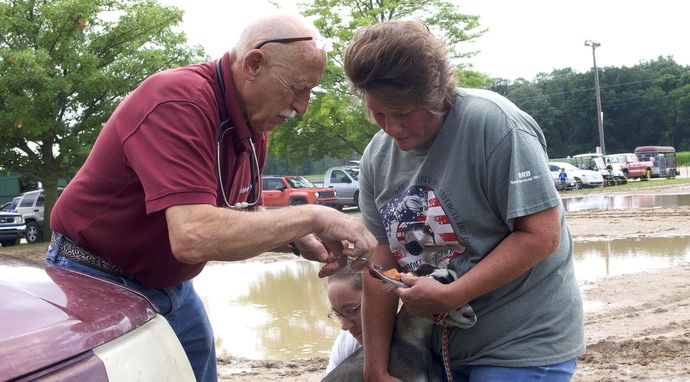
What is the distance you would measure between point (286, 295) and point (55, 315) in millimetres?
9169

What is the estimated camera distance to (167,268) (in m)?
3.12

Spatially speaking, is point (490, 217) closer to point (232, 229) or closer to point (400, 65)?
point (400, 65)

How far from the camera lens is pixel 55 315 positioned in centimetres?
200

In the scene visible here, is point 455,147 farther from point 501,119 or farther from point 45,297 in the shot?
point 45,297

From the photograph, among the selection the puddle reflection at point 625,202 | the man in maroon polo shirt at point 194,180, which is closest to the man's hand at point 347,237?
the man in maroon polo shirt at point 194,180

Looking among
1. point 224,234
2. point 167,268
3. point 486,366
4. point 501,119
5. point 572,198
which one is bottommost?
point 572,198

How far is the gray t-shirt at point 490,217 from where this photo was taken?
2.68 meters

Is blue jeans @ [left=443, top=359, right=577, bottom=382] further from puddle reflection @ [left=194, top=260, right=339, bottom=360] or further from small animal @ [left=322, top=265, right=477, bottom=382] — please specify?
puddle reflection @ [left=194, top=260, right=339, bottom=360]

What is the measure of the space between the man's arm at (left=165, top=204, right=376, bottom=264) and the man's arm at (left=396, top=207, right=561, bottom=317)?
41 cm

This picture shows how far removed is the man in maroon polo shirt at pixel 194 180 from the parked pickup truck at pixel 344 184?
2620 centimetres

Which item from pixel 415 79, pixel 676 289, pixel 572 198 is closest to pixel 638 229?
pixel 676 289

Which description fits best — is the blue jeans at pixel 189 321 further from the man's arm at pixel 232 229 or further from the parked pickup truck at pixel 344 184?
the parked pickup truck at pixel 344 184

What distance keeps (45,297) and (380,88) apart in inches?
48.5

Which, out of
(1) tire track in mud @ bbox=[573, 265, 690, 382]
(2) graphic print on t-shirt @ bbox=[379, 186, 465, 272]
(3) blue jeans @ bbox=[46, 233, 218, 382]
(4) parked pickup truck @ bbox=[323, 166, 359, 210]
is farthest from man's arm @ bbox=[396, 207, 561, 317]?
(4) parked pickup truck @ bbox=[323, 166, 359, 210]
